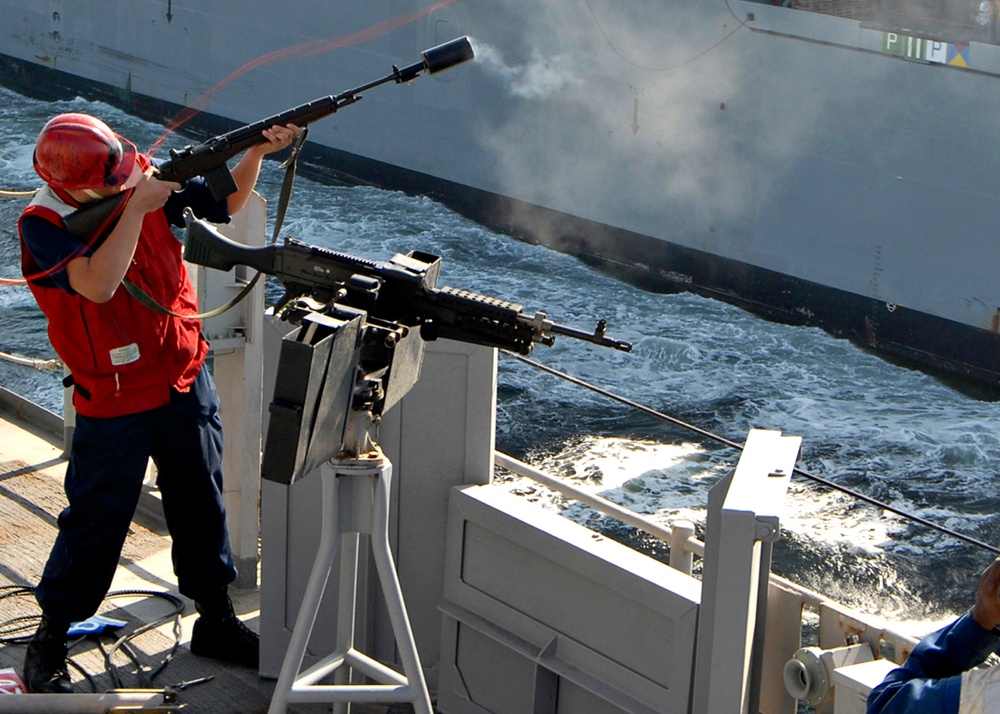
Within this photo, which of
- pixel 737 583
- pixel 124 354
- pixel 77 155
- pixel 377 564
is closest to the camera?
pixel 737 583

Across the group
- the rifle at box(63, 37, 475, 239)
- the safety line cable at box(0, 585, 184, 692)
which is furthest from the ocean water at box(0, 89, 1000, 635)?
the rifle at box(63, 37, 475, 239)

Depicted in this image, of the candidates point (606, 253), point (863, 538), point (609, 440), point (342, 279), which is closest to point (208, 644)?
point (342, 279)

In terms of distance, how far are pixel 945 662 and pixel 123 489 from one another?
183cm

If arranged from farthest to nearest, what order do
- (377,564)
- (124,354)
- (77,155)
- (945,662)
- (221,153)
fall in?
(221,153), (124,354), (77,155), (377,564), (945,662)

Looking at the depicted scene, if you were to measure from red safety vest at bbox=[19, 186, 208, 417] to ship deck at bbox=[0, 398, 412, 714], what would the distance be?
658 millimetres

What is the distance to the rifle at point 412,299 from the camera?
2.13 m

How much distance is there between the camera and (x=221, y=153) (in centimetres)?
267

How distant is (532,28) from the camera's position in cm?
1575

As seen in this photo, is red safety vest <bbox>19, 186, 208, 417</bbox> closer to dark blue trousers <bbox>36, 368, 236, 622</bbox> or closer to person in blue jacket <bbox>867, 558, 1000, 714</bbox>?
dark blue trousers <bbox>36, 368, 236, 622</bbox>

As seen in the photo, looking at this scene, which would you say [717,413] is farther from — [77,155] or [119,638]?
[77,155]

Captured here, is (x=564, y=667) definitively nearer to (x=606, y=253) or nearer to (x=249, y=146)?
(x=249, y=146)

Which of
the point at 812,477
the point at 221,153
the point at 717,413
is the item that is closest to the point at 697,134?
the point at 717,413

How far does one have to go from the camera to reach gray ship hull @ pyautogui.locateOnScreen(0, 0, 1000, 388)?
12.5 meters

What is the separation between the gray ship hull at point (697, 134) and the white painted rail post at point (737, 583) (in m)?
11.0
